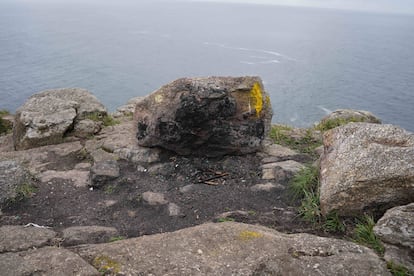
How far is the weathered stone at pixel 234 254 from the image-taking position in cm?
619

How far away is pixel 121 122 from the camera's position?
668 inches

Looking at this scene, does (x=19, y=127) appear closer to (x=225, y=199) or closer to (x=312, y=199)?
(x=225, y=199)

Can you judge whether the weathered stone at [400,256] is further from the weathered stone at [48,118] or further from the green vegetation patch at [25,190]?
the weathered stone at [48,118]

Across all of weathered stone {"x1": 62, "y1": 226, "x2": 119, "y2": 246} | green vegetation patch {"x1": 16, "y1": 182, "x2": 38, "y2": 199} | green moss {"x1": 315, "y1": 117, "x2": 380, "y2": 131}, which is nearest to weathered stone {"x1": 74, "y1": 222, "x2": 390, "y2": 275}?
weathered stone {"x1": 62, "y1": 226, "x2": 119, "y2": 246}

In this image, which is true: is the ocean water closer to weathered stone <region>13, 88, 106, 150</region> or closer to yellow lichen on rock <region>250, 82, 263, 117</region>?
weathered stone <region>13, 88, 106, 150</region>

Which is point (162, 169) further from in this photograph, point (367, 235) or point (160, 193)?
point (367, 235)

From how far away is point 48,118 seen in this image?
47.6ft

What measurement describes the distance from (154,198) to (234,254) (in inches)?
159

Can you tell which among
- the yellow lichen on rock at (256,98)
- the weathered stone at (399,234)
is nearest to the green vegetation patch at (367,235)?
the weathered stone at (399,234)

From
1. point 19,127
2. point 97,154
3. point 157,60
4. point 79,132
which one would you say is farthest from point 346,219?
point 157,60

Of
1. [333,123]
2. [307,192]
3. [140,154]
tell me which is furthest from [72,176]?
[333,123]

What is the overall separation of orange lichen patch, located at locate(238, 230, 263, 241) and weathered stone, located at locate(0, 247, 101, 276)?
107 inches

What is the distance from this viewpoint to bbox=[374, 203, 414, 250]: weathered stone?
637cm

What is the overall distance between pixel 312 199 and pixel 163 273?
447 cm
